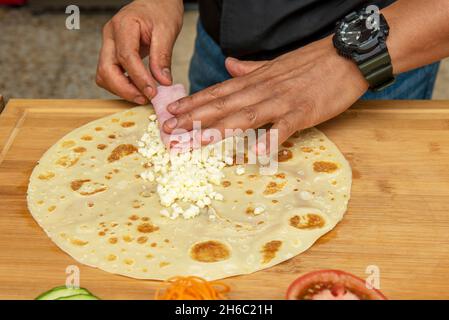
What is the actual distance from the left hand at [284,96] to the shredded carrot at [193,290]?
1.50 feet

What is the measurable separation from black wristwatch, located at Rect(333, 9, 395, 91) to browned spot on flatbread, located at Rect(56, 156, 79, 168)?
76cm

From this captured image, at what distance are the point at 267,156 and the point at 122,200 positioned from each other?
1.29ft

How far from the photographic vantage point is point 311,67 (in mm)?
1595

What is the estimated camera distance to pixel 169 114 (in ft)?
5.33

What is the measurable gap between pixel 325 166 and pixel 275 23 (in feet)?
1.57

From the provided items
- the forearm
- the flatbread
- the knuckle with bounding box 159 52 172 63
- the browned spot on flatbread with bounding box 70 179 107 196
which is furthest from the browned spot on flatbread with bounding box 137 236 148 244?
the forearm

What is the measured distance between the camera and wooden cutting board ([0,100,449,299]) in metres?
1.21

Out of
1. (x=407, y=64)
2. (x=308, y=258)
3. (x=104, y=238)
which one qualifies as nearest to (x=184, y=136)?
(x=104, y=238)

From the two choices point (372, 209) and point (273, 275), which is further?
point (372, 209)

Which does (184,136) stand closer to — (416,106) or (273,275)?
(273,275)

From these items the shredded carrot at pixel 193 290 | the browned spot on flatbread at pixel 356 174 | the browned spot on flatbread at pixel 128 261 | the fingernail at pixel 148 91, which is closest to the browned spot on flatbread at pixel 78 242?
the browned spot on flatbread at pixel 128 261

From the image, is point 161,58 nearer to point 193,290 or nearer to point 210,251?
point 210,251

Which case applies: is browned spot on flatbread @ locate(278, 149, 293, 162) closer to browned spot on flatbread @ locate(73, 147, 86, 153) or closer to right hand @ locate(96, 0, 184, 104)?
right hand @ locate(96, 0, 184, 104)

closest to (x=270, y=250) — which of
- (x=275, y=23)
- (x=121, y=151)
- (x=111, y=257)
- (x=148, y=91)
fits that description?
(x=111, y=257)
